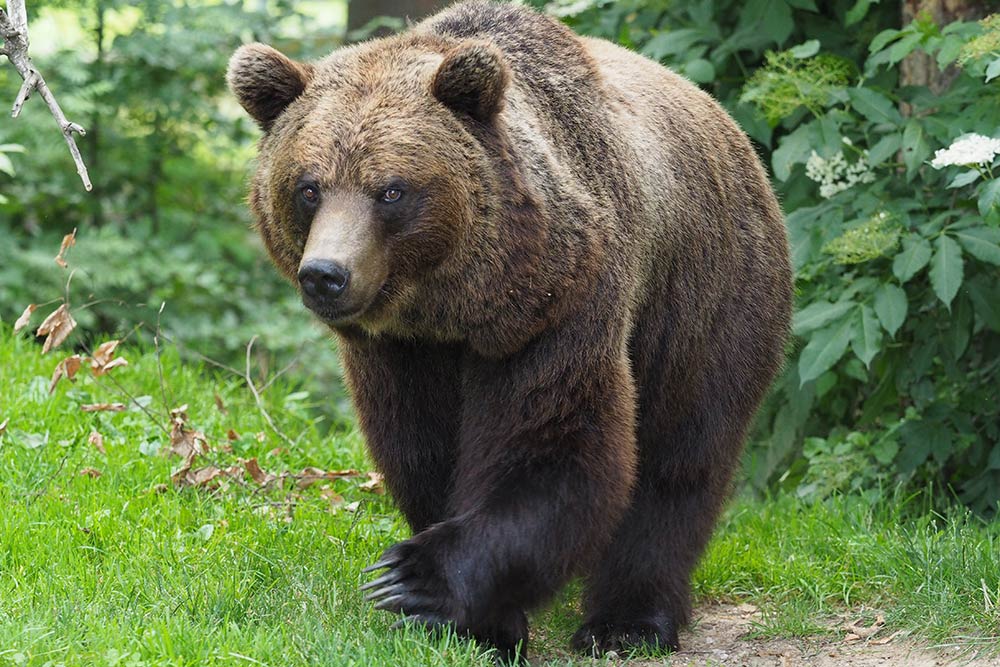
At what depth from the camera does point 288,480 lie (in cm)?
659

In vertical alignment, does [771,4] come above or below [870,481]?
above

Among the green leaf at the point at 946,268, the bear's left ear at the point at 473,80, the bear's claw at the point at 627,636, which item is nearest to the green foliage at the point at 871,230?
the green leaf at the point at 946,268

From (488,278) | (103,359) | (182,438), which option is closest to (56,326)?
(103,359)

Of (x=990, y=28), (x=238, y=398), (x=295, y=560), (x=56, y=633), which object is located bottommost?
(x=238, y=398)

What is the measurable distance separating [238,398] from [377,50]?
345cm

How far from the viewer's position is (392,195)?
4.52m

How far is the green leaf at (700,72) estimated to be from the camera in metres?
6.81

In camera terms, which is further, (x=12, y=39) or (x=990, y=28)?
(x=990, y=28)

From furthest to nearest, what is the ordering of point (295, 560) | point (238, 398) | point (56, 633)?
point (238, 398) < point (295, 560) < point (56, 633)

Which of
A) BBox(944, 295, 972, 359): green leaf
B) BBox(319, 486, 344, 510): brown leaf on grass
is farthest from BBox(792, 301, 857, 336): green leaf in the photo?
BBox(319, 486, 344, 510): brown leaf on grass

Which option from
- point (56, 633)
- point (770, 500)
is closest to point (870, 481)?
point (770, 500)

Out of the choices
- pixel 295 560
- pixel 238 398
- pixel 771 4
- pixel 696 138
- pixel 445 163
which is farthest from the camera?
pixel 238 398

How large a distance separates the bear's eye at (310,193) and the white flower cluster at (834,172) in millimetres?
2886

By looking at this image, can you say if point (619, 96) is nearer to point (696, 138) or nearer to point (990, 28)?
point (696, 138)
